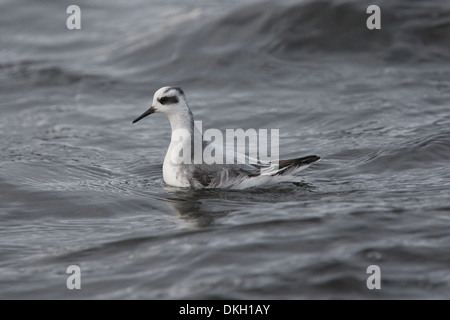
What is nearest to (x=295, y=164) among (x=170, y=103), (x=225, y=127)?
(x=170, y=103)

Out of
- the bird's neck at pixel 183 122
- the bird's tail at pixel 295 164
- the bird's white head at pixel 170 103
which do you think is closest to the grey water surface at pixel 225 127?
the bird's tail at pixel 295 164

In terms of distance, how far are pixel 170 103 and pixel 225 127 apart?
111 inches

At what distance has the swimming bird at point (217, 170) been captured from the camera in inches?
366

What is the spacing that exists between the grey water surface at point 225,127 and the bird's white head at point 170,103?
92 centimetres

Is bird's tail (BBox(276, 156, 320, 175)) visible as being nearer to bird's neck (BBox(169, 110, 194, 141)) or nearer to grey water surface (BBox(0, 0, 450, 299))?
grey water surface (BBox(0, 0, 450, 299))

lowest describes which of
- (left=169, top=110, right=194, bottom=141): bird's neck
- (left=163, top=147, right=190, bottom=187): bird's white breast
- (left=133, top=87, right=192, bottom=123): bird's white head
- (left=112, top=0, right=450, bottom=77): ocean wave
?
(left=163, top=147, right=190, bottom=187): bird's white breast

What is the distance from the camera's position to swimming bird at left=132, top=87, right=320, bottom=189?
9297mm

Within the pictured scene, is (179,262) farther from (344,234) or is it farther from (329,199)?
(329,199)

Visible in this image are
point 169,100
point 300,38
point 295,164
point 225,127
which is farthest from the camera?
point 300,38

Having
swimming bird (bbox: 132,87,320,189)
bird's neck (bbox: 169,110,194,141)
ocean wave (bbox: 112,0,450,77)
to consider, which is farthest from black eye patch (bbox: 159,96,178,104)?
ocean wave (bbox: 112,0,450,77)

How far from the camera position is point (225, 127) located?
40.8ft

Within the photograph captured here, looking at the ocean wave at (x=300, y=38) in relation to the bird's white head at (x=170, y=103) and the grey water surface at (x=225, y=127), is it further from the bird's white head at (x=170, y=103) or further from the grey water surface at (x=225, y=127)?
the bird's white head at (x=170, y=103)

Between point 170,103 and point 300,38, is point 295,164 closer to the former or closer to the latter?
point 170,103
